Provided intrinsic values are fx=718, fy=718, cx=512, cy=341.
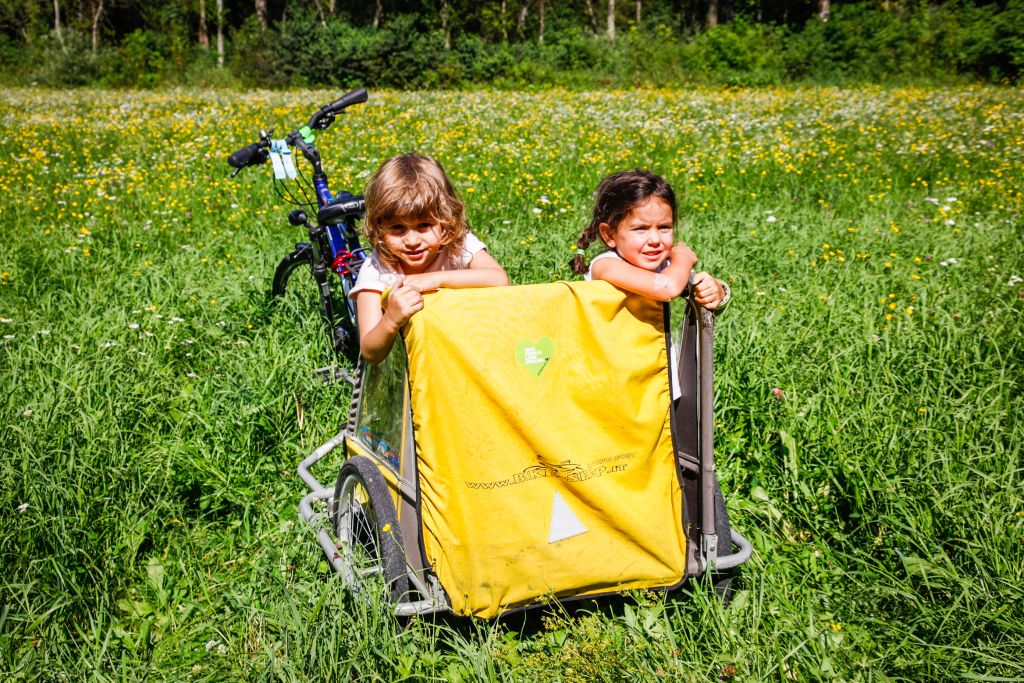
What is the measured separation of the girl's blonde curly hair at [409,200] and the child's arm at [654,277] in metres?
0.59

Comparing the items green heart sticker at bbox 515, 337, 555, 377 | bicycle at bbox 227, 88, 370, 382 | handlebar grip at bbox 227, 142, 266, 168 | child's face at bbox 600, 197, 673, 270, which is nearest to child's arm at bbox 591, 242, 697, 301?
child's face at bbox 600, 197, 673, 270

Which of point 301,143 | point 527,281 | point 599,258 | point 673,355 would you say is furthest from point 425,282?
point 527,281

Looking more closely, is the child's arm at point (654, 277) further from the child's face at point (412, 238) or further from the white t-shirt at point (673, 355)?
the child's face at point (412, 238)

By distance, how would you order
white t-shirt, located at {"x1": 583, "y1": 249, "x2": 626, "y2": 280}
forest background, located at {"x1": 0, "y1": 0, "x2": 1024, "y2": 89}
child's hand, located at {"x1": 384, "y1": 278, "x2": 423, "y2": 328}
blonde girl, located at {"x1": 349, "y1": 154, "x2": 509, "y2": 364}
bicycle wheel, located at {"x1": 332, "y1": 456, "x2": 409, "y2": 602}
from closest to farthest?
child's hand, located at {"x1": 384, "y1": 278, "x2": 423, "y2": 328}
bicycle wheel, located at {"x1": 332, "y1": 456, "x2": 409, "y2": 602}
white t-shirt, located at {"x1": 583, "y1": 249, "x2": 626, "y2": 280}
blonde girl, located at {"x1": 349, "y1": 154, "x2": 509, "y2": 364}
forest background, located at {"x1": 0, "y1": 0, "x2": 1024, "y2": 89}

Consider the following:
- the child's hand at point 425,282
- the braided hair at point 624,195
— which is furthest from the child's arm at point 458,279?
the braided hair at point 624,195

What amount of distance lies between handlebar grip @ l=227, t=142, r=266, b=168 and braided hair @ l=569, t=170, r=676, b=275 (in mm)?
2152

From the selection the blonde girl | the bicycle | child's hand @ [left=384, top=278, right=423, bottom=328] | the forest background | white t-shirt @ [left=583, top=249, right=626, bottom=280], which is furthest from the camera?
the forest background

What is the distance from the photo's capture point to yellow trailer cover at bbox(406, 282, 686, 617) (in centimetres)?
183

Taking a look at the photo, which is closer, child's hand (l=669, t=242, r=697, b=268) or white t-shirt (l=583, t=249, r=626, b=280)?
child's hand (l=669, t=242, r=697, b=268)

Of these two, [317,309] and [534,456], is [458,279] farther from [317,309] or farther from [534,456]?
[317,309]

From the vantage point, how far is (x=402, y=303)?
1.78 m

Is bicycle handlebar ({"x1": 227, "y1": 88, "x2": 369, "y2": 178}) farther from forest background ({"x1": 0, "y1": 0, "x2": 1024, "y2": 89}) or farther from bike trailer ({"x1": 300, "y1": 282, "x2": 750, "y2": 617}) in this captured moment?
forest background ({"x1": 0, "y1": 0, "x2": 1024, "y2": 89})

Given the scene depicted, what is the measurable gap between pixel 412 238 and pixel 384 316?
0.50 m

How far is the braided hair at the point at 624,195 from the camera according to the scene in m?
2.12
